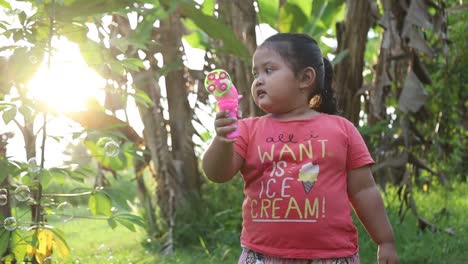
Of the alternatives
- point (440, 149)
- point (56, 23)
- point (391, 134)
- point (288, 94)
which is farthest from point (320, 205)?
point (440, 149)

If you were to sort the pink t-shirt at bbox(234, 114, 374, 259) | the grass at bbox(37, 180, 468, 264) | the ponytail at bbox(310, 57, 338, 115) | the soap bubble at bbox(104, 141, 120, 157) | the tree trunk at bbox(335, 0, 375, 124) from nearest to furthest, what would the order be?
the pink t-shirt at bbox(234, 114, 374, 259)
the ponytail at bbox(310, 57, 338, 115)
the soap bubble at bbox(104, 141, 120, 157)
the grass at bbox(37, 180, 468, 264)
the tree trunk at bbox(335, 0, 375, 124)

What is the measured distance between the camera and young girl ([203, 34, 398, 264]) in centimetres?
176

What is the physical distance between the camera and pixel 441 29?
3766 millimetres

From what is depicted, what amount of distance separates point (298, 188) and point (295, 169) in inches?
1.8

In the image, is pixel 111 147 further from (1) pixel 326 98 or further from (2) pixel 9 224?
(1) pixel 326 98

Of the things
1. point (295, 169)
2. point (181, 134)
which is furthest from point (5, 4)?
point (181, 134)

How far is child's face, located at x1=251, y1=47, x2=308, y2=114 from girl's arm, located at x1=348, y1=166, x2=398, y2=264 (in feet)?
0.83

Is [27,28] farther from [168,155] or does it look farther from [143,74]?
[168,155]

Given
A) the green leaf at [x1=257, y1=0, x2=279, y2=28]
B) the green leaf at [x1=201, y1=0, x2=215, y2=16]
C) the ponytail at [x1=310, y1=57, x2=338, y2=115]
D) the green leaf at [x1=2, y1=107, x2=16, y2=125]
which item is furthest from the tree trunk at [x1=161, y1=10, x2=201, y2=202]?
the ponytail at [x1=310, y1=57, x2=338, y2=115]

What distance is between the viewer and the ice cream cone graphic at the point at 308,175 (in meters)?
1.76

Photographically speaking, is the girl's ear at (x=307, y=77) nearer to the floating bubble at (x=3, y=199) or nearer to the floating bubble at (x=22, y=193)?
the floating bubble at (x=22, y=193)

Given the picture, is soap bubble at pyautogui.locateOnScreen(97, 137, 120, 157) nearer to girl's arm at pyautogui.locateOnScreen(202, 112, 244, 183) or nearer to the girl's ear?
girl's arm at pyautogui.locateOnScreen(202, 112, 244, 183)

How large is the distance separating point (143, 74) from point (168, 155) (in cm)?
48

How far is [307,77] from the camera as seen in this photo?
187 cm
